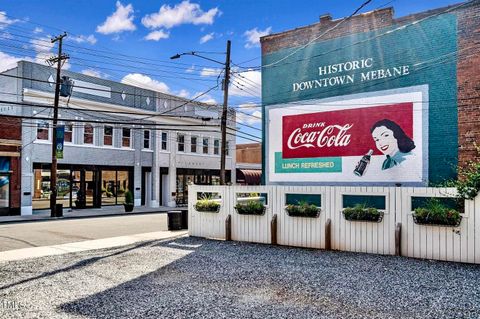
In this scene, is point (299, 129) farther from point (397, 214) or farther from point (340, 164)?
point (397, 214)

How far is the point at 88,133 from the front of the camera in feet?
96.2

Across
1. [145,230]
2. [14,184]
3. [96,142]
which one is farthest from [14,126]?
[145,230]

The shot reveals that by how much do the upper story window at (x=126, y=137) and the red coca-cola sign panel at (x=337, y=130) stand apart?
18.2m

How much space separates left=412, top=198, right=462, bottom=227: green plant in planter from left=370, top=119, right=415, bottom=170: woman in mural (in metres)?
3.69

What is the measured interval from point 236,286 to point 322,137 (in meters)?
9.29

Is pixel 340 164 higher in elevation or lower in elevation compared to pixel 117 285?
higher

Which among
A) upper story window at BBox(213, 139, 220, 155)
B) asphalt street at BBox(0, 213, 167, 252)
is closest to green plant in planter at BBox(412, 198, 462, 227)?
asphalt street at BBox(0, 213, 167, 252)

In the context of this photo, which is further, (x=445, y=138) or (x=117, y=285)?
(x=445, y=138)

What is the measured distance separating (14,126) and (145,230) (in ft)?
42.6

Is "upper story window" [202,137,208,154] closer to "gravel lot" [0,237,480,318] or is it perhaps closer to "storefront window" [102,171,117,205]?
"storefront window" [102,171,117,205]

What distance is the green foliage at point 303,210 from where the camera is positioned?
476 inches

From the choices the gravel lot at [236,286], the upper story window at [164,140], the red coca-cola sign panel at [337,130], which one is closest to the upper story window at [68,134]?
the upper story window at [164,140]

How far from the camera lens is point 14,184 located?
24875 millimetres

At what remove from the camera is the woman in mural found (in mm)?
14086
